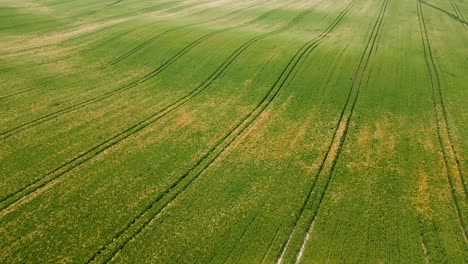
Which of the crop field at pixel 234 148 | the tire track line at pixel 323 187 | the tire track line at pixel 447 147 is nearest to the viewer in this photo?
the tire track line at pixel 323 187

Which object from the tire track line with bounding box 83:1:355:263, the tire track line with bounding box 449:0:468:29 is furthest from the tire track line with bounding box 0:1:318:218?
the tire track line with bounding box 449:0:468:29

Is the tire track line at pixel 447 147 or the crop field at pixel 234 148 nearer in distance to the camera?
the crop field at pixel 234 148

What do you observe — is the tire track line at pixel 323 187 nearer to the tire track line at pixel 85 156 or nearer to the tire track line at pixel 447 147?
the tire track line at pixel 447 147

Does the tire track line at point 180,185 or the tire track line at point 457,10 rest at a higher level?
the tire track line at point 457,10

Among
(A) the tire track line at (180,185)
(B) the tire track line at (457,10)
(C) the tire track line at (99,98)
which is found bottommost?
(A) the tire track line at (180,185)

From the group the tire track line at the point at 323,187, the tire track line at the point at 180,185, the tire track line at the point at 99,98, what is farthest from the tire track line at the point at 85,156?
the tire track line at the point at 323,187

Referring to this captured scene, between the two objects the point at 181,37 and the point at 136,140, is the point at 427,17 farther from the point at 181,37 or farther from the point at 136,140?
the point at 136,140

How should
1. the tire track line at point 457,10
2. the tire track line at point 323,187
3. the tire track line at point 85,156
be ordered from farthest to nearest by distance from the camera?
the tire track line at point 457,10
the tire track line at point 85,156
the tire track line at point 323,187

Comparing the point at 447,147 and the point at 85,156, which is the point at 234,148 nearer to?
the point at 85,156

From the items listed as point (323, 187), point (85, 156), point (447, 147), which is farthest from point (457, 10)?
point (85, 156)
